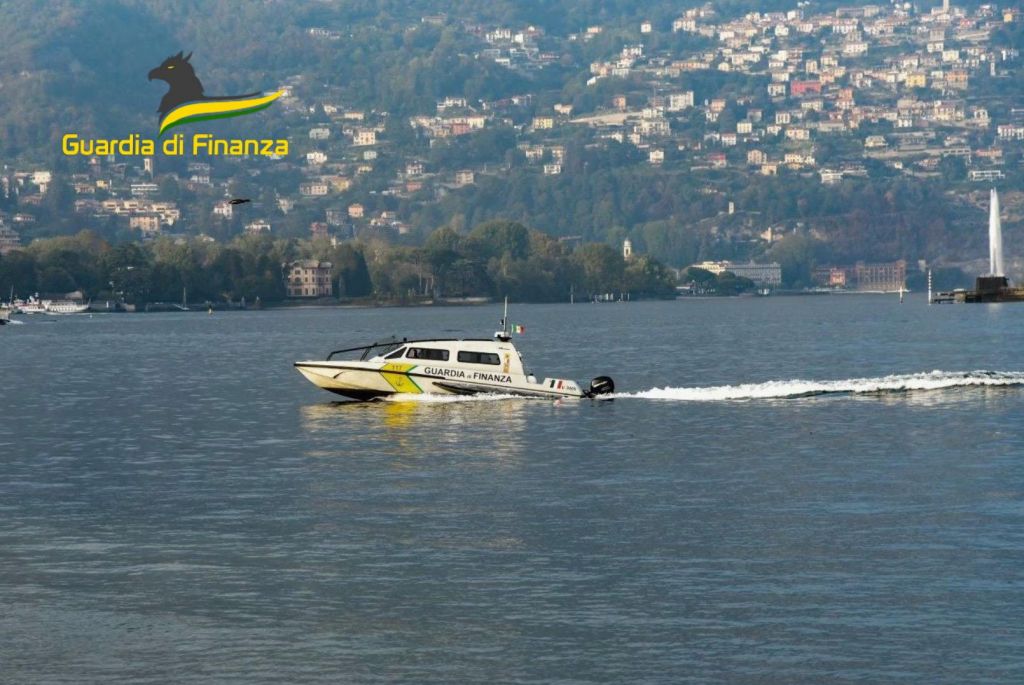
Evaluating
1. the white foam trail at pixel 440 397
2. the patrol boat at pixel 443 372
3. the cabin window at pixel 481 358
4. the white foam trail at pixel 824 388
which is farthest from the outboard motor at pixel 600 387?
the cabin window at pixel 481 358

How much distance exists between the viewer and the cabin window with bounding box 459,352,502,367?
79.9m

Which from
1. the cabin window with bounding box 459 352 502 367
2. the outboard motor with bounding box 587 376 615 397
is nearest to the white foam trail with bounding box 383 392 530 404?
the cabin window with bounding box 459 352 502 367

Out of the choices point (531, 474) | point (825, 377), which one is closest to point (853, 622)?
point (531, 474)

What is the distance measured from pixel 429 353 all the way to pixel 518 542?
3733cm

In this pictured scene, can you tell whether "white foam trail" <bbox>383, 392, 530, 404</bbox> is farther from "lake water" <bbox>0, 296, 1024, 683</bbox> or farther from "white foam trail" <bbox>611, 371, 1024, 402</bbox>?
"white foam trail" <bbox>611, 371, 1024, 402</bbox>

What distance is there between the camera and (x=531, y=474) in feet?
186

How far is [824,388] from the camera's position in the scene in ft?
285

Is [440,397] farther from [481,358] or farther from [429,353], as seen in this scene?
[481,358]

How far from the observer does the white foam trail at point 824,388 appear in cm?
8588

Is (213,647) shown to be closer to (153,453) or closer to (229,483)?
(229,483)

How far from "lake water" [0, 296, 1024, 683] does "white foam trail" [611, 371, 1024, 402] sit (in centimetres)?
205

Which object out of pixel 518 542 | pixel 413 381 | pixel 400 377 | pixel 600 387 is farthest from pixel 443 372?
pixel 518 542

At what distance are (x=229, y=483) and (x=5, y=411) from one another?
1340 inches

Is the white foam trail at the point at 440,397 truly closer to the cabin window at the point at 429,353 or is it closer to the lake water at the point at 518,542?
the lake water at the point at 518,542
